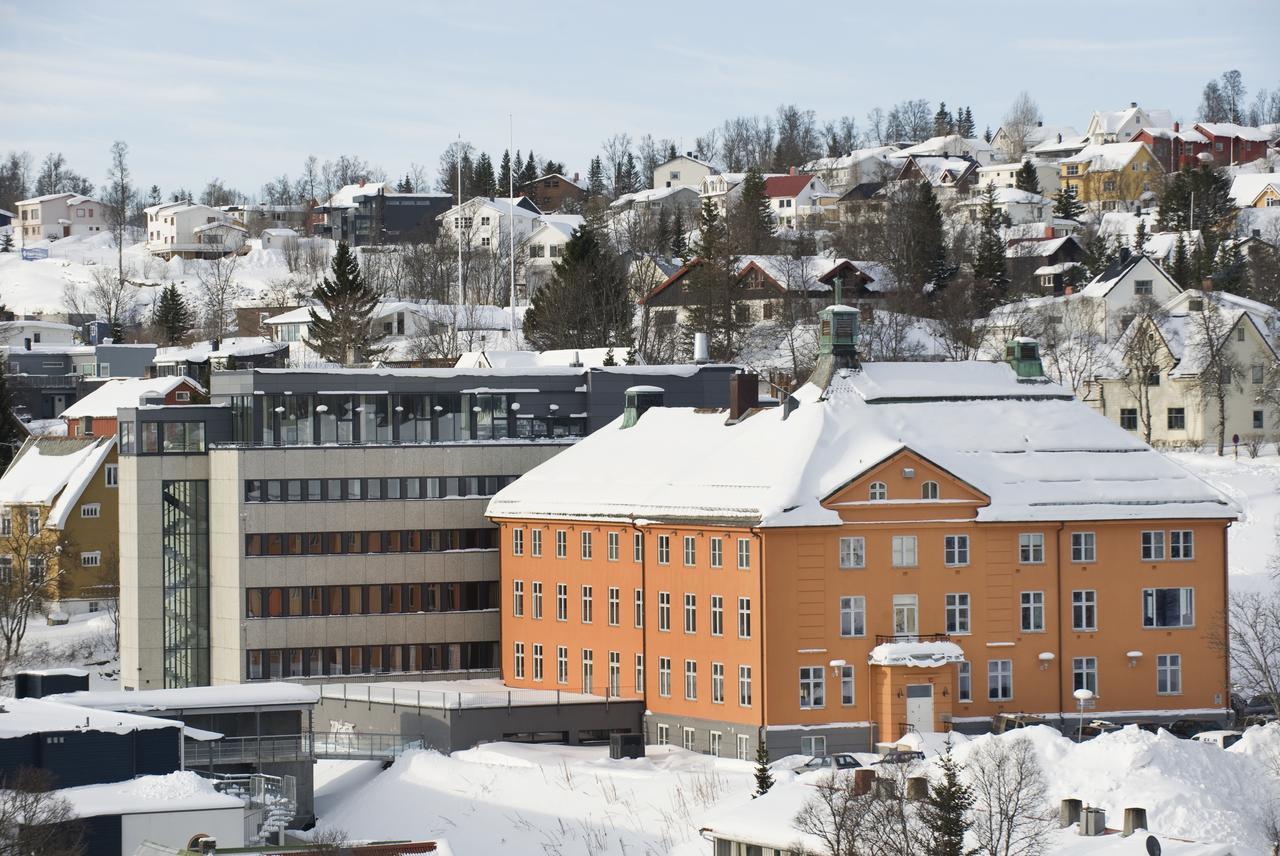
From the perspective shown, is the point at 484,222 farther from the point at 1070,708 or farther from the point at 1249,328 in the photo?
the point at 1070,708

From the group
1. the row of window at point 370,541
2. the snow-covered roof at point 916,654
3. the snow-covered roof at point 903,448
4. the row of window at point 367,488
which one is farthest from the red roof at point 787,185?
the snow-covered roof at point 916,654

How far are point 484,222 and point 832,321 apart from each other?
401 ft

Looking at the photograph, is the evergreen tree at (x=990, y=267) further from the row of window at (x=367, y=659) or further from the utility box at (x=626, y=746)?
the utility box at (x=626, y=746)

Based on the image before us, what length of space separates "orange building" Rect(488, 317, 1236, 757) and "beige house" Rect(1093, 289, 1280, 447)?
42.8 m

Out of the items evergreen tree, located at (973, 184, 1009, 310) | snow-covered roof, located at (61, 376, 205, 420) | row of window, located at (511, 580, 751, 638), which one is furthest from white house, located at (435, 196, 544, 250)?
row of window, located at (511, 580, 751, 638)

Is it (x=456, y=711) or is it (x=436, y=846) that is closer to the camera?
(x=436, y=846)

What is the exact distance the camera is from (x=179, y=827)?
173 ft

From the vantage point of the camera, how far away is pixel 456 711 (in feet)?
219

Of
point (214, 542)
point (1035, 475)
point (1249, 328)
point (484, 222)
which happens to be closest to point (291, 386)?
point (214, 542)

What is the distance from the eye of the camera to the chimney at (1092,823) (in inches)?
1780

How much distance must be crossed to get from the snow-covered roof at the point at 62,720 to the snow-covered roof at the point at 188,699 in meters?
2.56

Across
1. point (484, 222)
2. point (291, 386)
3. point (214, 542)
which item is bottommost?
point (214, 542)

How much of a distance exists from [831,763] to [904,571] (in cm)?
817

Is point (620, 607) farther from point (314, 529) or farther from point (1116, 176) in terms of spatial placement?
point (1116, 176)
